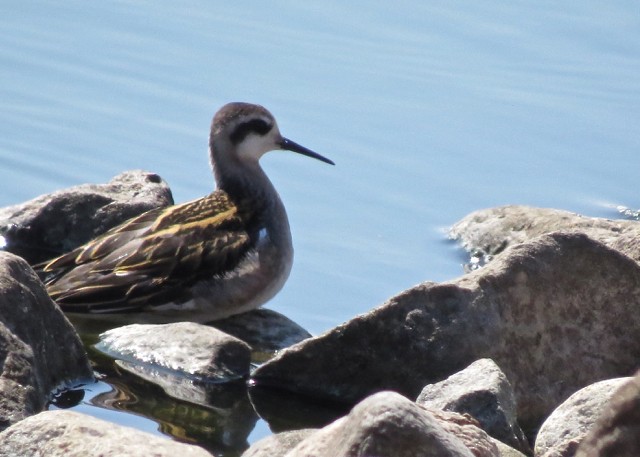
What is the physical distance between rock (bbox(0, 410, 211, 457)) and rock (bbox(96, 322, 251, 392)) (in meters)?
2.05

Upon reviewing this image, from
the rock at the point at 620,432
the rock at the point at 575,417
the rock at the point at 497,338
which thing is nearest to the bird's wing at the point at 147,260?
the rock at the point at 497,338

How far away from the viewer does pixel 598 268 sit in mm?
8812

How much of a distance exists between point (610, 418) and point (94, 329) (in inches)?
206

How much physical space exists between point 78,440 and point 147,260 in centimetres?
377

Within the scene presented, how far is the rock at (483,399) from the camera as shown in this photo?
742 cm

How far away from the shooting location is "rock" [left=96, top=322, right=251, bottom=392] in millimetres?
8531

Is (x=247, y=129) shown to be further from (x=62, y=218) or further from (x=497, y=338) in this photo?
(x=497, y=338)

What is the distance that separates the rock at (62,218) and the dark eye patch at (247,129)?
2.57 ft

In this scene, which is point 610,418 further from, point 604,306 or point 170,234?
point 170,234

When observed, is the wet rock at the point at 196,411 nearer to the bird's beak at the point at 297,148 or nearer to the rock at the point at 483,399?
the rock at the point at 483,399

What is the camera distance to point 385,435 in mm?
5793

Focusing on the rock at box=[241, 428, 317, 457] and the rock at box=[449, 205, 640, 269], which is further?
the rock at box=[449, 205, 640, 269]

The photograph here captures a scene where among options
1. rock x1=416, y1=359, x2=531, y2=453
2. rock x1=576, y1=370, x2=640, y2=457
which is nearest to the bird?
rock x1=416, y1=359, x2=531, y2=453

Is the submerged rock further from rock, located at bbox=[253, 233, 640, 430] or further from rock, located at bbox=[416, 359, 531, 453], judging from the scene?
rock, located at bbox=[416, 359, 531, 453]
